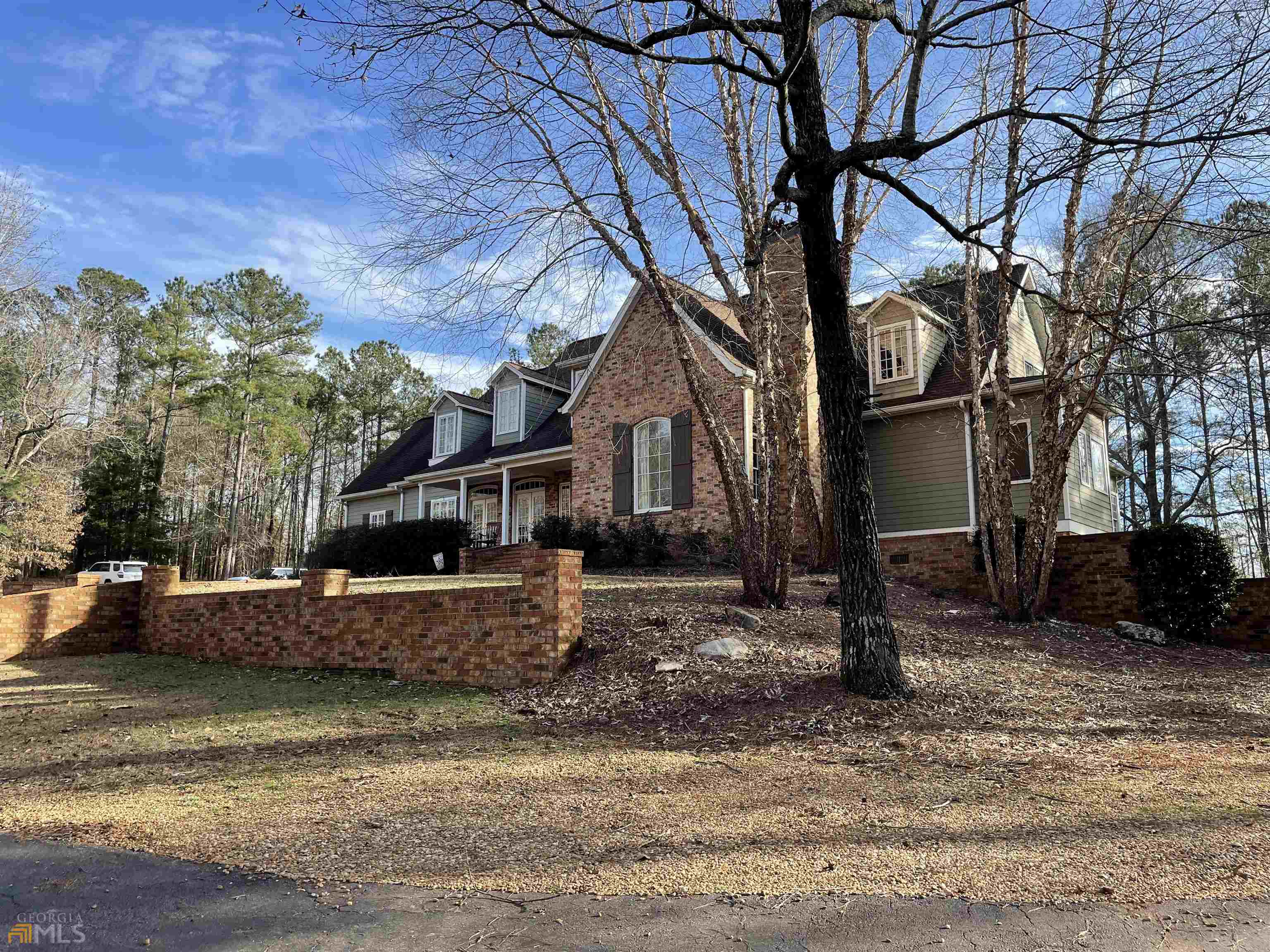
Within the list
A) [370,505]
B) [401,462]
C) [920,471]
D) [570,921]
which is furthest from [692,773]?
[370,505]

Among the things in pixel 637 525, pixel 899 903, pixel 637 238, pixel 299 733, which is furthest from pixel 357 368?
pixel 899 903

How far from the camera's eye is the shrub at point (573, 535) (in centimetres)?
1703

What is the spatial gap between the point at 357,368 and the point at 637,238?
3808 centimetres

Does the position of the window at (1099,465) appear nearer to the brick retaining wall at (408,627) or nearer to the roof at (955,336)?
the roof at (955,336)

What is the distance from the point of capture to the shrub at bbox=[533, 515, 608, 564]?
55.9ft

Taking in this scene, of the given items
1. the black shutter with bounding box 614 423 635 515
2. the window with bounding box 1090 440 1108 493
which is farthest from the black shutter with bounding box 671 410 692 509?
the window with bounding box 1090 440 1108 493

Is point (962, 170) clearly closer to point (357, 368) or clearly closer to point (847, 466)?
point (847, 466)

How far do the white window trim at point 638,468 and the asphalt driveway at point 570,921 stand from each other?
1366 centimetres

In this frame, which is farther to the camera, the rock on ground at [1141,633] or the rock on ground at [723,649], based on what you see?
the rock on ground at [1141,633]

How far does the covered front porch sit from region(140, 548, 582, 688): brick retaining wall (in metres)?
8.74

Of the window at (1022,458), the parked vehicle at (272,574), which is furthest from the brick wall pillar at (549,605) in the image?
the parked vehicle at (272,574)

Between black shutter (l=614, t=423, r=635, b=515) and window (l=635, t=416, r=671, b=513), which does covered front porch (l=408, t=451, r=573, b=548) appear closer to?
black shutter (l=614, t=423, r=635, b=515)

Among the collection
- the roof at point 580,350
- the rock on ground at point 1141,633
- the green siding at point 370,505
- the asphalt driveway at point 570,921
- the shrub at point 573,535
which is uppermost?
the roof at point 580,350

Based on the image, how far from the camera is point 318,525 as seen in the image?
45625 mm
